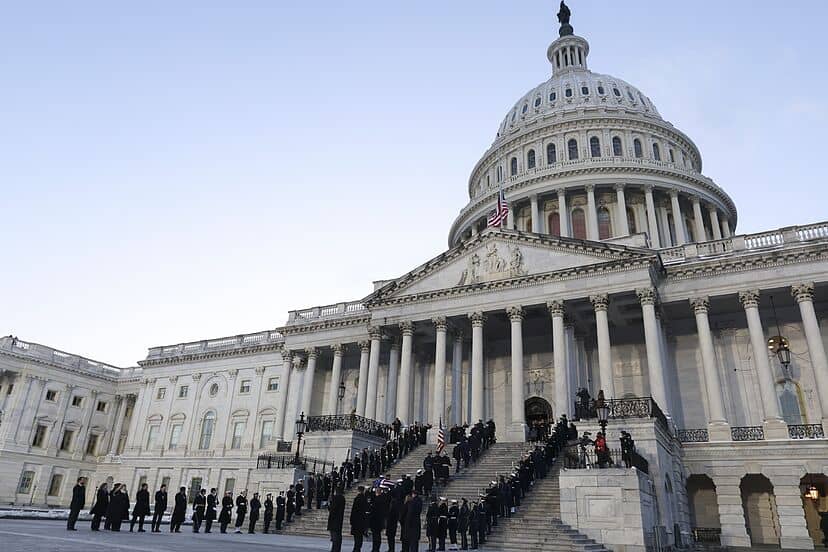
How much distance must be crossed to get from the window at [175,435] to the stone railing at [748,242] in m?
44.8

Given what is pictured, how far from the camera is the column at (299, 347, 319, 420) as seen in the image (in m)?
44.6

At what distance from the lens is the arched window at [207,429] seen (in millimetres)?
54062

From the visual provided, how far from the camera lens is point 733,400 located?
34.3m

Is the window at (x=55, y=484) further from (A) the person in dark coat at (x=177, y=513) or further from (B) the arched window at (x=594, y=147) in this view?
(B) the arched window at (x=594, y=147)

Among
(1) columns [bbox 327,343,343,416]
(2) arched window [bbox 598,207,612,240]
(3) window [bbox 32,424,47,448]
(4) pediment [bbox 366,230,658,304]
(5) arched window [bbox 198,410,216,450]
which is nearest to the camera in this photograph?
(4) pediment [bbox 366,230,658,304]

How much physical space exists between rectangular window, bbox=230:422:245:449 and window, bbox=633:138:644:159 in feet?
145

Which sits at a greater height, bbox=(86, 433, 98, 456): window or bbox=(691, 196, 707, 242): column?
bbox=(691, 196, 707, 242): column

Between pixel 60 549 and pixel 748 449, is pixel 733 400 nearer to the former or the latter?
pixel 748 449

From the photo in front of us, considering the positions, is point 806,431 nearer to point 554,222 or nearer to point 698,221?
point 698,221

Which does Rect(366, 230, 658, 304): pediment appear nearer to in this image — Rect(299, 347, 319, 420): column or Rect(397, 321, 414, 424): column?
Rect(397, 321, 414, 424): column

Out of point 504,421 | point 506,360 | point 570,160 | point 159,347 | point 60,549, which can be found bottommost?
point 60,549

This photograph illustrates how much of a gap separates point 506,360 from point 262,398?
23.0 metres

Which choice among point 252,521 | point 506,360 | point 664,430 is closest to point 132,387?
point 506,360

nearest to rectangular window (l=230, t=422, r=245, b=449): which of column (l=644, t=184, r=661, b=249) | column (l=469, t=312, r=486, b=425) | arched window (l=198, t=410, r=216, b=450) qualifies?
arched window (l=198, t=410, r=216, b=450)
